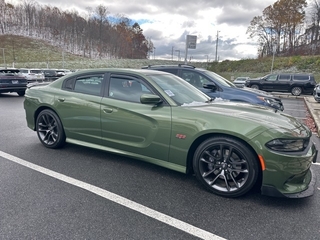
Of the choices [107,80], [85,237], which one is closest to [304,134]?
[85,237]

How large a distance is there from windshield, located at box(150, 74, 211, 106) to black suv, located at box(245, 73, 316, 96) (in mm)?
17414

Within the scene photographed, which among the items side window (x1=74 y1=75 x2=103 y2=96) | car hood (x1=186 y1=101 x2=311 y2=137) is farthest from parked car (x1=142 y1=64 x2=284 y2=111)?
side window (x1=74 y1=75 x2=103 y2=96)

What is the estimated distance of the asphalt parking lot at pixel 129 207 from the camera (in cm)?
225

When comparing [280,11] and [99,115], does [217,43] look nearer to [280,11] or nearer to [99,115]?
[280,11]

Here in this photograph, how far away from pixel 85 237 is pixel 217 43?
59.3 metres

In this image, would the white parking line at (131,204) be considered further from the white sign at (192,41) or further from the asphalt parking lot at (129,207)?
the white sign at (192,41)

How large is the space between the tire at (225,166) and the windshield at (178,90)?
0.78 m

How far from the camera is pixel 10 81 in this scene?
1224 centimetres

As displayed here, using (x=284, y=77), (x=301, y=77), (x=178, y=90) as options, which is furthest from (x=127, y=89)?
(x=301, y=77)

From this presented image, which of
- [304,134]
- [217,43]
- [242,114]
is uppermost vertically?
[217,43]

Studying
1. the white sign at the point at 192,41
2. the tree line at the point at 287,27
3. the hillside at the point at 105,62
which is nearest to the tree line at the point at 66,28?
the hillside at the point at 105,62

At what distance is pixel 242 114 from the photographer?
300 cm

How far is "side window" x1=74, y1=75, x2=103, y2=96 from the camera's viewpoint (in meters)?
3.92

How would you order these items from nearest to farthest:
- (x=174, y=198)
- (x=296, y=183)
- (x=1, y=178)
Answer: (x=296, y=183)
(x=174, y=198)
(x=1, y=178)
